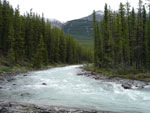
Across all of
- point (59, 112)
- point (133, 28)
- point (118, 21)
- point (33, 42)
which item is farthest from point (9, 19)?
point (59, 112)

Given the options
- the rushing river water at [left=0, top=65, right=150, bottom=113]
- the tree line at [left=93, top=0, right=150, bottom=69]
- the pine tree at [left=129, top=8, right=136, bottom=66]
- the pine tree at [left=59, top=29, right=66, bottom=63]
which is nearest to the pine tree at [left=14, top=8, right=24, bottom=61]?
the tree line at [left=93, top=0, right=150, bottom=69]

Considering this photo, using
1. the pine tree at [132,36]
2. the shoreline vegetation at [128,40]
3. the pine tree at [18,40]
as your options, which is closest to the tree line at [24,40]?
the pine tree at [18,40]

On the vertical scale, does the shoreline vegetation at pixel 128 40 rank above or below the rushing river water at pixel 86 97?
above

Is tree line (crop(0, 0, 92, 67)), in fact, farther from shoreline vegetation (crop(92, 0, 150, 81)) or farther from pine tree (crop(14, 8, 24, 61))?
shoreline vegetation (crop(92, 0, 150, 81))

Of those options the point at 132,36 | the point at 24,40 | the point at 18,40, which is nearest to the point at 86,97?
the point at 132,36

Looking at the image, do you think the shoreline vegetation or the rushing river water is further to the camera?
the shoreline vegetation

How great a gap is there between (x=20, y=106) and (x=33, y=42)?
134ft

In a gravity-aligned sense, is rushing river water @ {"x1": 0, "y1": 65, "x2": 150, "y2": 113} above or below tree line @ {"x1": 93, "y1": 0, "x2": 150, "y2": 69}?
below

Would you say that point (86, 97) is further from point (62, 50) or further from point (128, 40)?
point (62, 50)

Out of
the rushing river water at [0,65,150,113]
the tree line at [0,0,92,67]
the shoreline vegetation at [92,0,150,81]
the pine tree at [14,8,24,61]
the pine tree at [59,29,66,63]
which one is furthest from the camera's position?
the pine tree at [59,29,66,63]

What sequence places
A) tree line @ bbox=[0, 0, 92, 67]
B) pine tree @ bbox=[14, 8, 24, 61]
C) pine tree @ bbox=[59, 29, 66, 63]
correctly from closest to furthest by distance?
tree line @ bbox=[0, 0, 92, 67] → pine tree @ bbox=[14, 8, 24, 61] → pine tree @ bbox=[59, 29, 66, 63]

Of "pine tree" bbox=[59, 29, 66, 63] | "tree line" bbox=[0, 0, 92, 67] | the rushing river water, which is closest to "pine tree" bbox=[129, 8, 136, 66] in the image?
the rushing river water

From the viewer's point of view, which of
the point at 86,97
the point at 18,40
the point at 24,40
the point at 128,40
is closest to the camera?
the point at 86,97

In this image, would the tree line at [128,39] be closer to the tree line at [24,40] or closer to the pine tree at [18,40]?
the tree line at [24,40]
